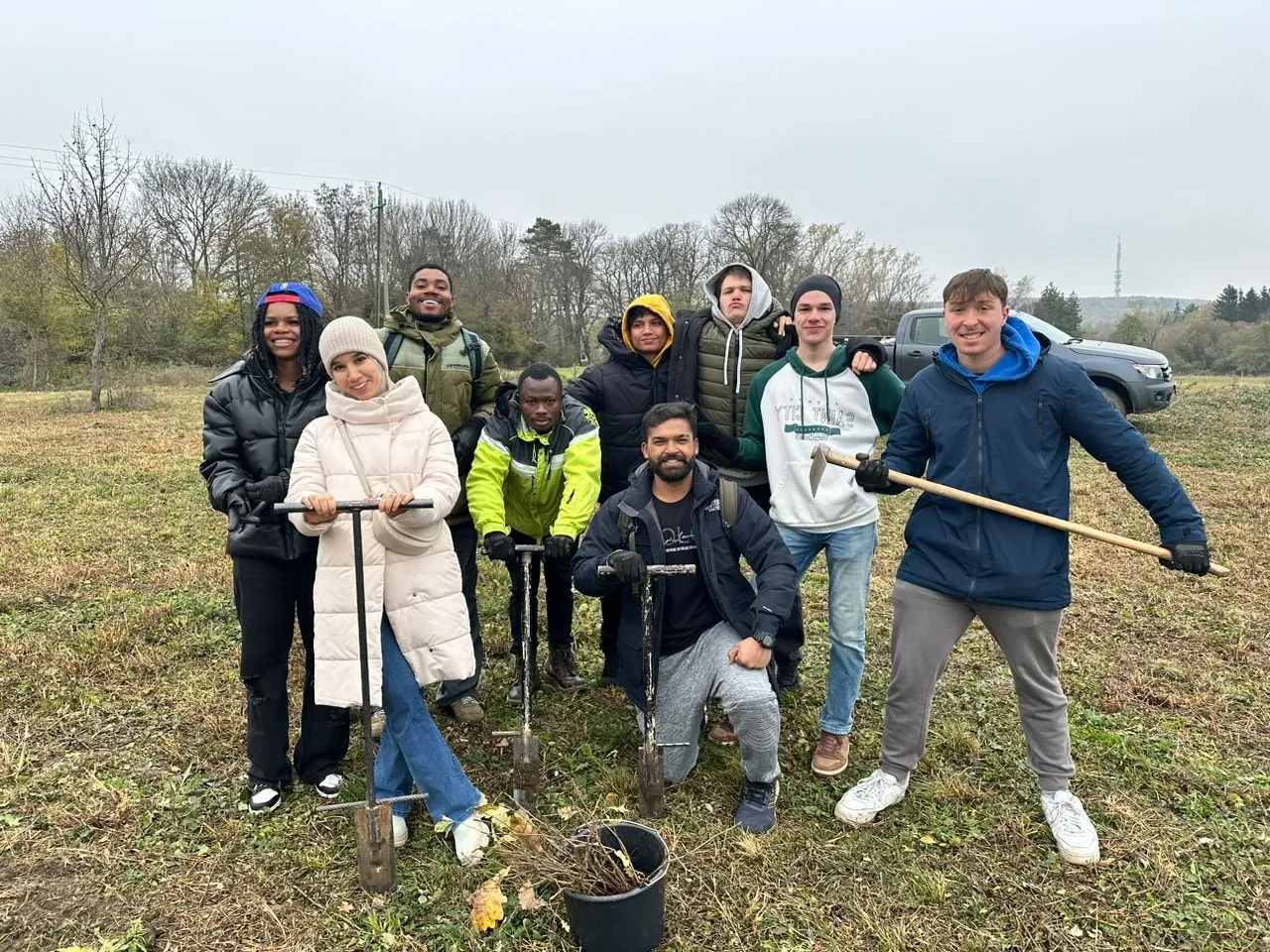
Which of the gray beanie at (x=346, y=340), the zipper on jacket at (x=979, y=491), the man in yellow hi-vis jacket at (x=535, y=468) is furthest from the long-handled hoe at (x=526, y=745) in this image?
the zipper on jacket at (x=979, y=491)

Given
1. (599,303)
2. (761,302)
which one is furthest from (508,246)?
(761,302)

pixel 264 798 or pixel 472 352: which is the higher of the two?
pixel 472 352

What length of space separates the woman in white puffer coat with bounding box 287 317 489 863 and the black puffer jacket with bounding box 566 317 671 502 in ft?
3.86

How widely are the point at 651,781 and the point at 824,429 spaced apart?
5.53 ft

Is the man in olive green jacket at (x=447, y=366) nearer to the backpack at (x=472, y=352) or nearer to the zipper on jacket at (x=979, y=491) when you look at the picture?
the backpack at (x=472, y=352)

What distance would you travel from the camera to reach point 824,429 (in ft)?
11.6

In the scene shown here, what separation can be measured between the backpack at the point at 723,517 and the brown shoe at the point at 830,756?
1070 millimetres

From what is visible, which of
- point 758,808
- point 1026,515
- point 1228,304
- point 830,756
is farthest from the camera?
point 1228,304

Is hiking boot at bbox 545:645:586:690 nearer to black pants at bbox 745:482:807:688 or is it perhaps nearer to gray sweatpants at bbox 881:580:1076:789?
black pants at bbox 745:482:807:688

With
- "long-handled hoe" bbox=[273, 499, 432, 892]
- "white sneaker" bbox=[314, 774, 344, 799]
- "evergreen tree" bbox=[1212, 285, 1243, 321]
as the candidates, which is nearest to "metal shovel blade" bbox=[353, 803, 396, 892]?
"long-handled hoe" bbox=[273, 499, 432, 892]

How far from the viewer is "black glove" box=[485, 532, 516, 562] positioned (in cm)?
329

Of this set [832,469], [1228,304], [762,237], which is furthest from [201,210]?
[1228,304]

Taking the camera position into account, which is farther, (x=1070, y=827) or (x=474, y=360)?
(x=474, y=360)

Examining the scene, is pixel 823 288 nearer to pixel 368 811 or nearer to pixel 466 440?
pixel 466 440
